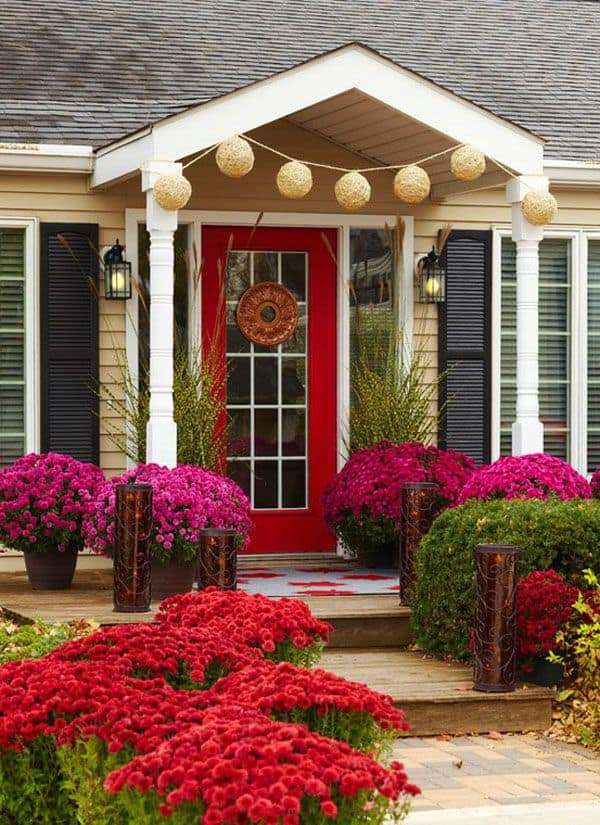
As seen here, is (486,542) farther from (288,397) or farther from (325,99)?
(288,397)

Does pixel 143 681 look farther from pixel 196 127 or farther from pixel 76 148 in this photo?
pixel 76 148

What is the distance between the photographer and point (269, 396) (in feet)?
31.8

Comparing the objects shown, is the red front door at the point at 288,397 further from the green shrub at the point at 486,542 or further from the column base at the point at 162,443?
the green shrub at the point at 486,542

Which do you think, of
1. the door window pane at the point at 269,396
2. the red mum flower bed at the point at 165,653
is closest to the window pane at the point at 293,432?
the door window pane at the point at 269,396

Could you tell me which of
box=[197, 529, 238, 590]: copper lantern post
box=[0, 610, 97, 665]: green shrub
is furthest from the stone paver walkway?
box=[0, 610, 97, 665]: green shrub

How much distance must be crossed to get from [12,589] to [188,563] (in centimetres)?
126

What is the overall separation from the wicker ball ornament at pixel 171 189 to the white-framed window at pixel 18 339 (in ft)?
4.75

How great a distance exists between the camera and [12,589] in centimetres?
848

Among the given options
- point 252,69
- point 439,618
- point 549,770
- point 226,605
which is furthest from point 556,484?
point 252,69

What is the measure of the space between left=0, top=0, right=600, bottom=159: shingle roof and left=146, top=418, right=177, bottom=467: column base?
214 cm

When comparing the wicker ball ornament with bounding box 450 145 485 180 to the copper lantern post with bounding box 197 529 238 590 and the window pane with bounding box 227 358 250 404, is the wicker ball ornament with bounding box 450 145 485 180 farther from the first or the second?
the copper lantern post with bounding box 197 529 238 590

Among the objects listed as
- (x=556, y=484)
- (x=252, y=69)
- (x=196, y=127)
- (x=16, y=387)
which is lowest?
(x=556, y=484)

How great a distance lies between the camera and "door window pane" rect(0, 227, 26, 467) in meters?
9.15

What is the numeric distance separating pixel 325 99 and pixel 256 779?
19.0ft
